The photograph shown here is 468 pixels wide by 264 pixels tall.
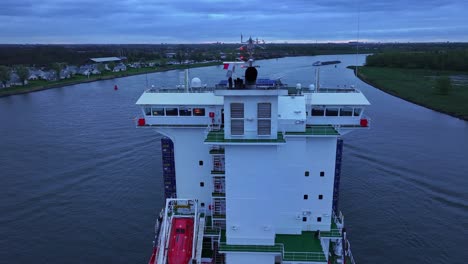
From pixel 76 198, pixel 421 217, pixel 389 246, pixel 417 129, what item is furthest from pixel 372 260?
pixel 417 129

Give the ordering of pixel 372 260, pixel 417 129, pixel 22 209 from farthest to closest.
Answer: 1. pixel 417 129
2. pixel 22 209
3. pixel 372 260

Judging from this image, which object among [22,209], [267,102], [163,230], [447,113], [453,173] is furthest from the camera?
[447,113]

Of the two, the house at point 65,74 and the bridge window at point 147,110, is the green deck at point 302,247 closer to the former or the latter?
the bridge window at point 147,110

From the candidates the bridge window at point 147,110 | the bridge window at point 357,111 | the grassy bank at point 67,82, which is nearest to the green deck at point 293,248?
the bridge window at point 357,111

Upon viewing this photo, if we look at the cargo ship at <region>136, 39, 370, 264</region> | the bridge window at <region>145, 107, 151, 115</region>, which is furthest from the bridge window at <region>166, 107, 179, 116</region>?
the bridge window at <region>145, 107, 151, 115</region>

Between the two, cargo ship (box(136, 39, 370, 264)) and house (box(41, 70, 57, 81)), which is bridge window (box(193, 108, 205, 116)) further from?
house (box(41, 70, 57, 81))

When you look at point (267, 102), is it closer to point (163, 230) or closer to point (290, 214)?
point (290, 214)
